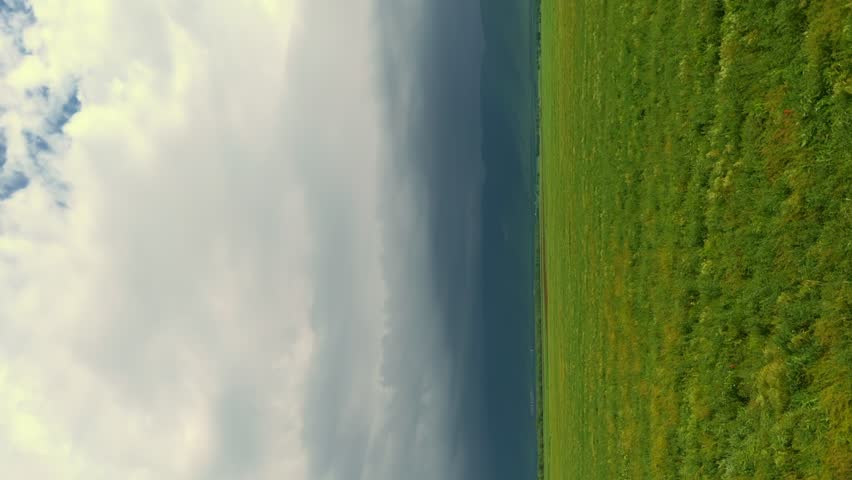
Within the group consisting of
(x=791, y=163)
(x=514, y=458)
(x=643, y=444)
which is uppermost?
(x=514, y=458)

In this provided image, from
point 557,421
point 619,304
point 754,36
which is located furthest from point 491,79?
point 754,36

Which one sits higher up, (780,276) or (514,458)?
(514,458)

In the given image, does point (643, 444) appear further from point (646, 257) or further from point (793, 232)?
point (793, 232)

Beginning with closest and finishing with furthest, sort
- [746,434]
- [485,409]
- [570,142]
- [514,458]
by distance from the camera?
[746,434] → [570,142] → [514,458] → [485,409]

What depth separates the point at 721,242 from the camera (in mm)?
12195

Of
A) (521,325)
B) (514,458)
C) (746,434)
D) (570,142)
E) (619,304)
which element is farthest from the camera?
(514,458)

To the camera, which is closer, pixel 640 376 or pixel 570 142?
pixel 640 376

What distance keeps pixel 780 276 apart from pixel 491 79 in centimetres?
4616

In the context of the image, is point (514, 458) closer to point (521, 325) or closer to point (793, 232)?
point (521, 325)

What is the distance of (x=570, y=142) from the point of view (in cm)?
2748

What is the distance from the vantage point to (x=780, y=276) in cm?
1048

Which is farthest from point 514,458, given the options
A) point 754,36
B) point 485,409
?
point 754,36

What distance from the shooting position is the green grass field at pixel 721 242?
9.54 meters

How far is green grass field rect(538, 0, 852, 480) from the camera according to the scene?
9539 mm
